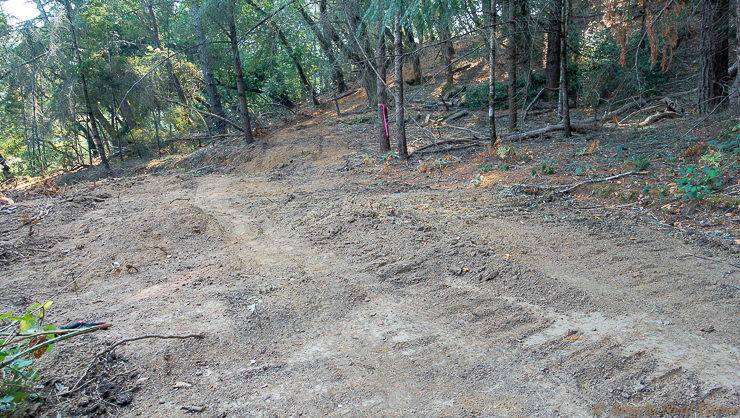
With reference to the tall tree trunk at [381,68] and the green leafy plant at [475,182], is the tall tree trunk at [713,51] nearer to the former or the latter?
the green leafy plant at [475,182]

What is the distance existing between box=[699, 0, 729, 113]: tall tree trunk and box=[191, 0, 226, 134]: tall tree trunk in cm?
1217

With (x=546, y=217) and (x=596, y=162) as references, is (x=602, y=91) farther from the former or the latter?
(x=546, y=217)

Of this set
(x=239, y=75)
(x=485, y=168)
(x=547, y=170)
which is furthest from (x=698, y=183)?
(x=239, y=75)

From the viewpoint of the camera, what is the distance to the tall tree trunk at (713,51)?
8062 millimetres

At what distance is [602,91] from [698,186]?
349 inches

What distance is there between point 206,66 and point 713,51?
15.8m

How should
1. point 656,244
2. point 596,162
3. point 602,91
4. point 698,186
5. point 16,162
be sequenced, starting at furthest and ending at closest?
point 16,162
point 602,91
point 596,162
point 698,186
point 656,244

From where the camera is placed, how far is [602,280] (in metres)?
3.58

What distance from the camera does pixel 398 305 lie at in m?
3.57

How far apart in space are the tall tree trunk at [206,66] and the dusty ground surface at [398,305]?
26.6 ft

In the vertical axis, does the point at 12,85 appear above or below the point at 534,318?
above

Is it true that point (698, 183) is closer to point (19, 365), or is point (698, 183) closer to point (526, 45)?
point (19, 365)

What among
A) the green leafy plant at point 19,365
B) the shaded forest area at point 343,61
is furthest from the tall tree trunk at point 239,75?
the green leafy plant at point 19,365

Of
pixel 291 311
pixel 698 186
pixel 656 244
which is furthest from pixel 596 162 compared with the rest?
pixel 291 311
